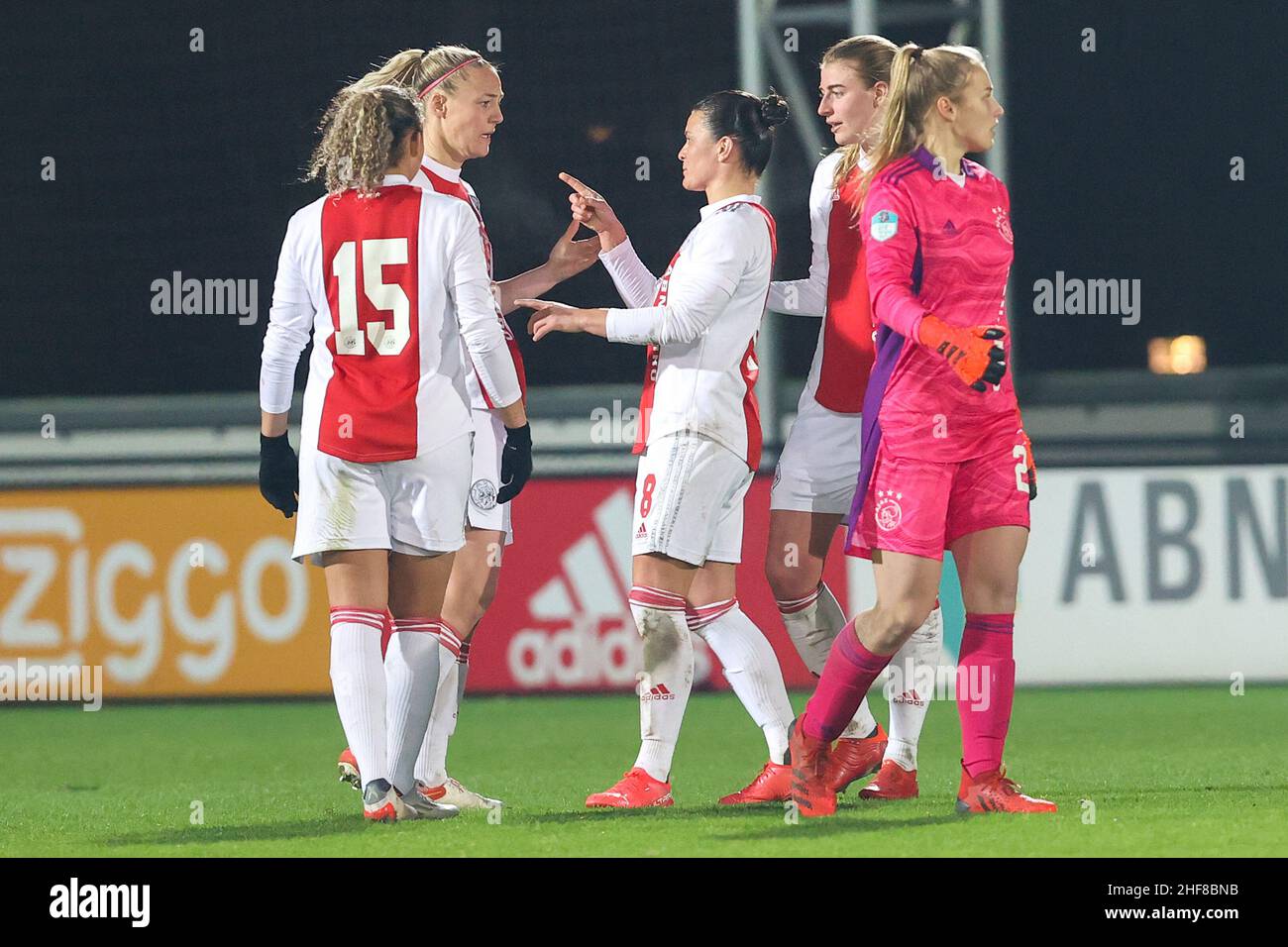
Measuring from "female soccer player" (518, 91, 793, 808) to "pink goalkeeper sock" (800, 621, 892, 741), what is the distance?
1.50 ft

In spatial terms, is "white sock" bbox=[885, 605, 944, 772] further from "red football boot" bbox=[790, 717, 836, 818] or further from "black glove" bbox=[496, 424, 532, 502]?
"black glove" bbox=[496, 424, 532, 502]

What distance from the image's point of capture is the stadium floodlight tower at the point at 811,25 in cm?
877

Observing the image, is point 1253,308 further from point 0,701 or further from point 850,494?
point 850,494

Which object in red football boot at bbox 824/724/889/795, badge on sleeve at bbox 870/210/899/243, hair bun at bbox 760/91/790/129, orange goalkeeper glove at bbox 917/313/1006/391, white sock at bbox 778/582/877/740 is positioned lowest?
red football boot at bbox 824/724/889/795

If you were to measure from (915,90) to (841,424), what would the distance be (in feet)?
3.15

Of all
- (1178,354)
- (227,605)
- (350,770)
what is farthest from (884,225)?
(1178,354)

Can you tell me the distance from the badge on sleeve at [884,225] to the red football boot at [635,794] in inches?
54.9

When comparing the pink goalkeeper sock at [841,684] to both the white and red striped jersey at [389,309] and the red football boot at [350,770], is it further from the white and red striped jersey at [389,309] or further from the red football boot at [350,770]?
the red football boot at [350,770]

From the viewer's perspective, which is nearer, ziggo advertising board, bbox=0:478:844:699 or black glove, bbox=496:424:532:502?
black glove, bbox=496:424:532:502

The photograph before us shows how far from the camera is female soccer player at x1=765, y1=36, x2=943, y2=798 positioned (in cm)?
504
